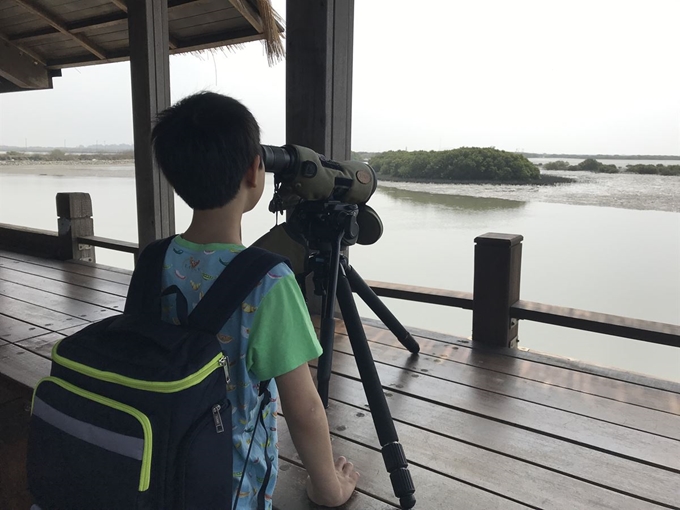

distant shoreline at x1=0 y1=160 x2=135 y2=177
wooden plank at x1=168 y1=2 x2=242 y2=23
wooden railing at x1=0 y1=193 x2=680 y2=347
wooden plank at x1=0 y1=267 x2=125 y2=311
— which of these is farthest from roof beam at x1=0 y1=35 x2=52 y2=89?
wooden railing at x1=0 y1=193 x2=680 y2=347

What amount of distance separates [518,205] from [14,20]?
3919mm

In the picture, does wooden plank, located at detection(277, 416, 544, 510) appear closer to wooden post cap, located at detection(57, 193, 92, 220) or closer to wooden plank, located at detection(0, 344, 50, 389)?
wooden plank, located at detection(0, 344, 50, 389)

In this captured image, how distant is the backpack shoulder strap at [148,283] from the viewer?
2.77 feet

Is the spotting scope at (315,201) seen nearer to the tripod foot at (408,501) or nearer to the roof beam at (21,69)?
the tripod foot at (408,501)

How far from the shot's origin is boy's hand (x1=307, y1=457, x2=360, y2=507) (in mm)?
1063

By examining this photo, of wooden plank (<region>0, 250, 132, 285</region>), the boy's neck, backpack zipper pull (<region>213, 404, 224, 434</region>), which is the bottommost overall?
wooden plank (<region>0, 250, 132, 285</region>)

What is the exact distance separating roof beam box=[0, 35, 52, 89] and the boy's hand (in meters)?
4.39

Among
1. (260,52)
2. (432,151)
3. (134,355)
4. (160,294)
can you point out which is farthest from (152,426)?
(260,52)

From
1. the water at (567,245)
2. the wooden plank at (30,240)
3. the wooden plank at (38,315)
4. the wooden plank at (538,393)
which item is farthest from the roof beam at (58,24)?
the wooden plank at (538,393)

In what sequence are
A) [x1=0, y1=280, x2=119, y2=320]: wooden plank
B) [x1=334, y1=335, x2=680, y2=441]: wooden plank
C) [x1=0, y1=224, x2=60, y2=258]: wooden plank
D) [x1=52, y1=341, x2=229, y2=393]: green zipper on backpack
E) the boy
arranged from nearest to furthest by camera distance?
[x1=52, y1=341, x2=229, y2=393]: green zipper on backpack → the boy → [x1=334, y1=335, x2=680, y2=441]: wooden plank → [x1=0, y1=280, x2=119, y2=320]: wooden plank → [x1=0, y1=224, x2=60, y2=258]: wooden plank

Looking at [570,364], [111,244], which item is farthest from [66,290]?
[570,364]

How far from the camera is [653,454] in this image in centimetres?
130

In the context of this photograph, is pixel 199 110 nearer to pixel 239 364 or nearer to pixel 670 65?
pixel 239 364

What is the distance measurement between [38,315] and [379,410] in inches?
76.3
